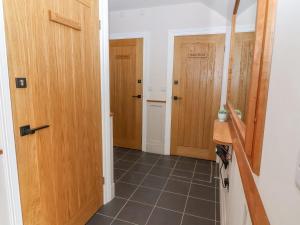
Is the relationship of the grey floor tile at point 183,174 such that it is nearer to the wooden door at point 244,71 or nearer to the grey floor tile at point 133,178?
the grey floor tile at point 133,178

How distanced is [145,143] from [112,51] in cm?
180

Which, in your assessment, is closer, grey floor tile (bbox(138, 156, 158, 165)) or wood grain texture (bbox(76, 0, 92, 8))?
wood grain texture (bbox(76, 0, 92, 8))

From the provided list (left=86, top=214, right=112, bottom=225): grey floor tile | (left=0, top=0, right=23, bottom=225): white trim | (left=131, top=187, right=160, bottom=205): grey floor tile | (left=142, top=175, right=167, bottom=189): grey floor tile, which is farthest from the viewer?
(left=142, top=175, right=167, bottom=189): grey floor tile

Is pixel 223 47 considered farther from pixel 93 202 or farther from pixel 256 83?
pixel 93 202

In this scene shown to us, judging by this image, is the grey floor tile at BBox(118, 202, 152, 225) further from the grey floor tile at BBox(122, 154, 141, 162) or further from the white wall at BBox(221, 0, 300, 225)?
the white wall at BBox(221, 0, 300, 225)

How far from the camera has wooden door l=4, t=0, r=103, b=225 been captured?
1.17m

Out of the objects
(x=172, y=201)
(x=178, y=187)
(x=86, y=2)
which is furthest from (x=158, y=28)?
(x=172, y=201)

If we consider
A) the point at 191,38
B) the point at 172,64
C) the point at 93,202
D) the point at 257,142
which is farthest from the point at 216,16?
the point at 93,202

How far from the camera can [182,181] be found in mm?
2670

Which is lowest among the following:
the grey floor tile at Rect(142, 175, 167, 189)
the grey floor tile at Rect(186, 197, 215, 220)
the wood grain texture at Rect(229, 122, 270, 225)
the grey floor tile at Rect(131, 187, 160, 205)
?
the grey floor tile at Rect(186, 197, 215, 220)

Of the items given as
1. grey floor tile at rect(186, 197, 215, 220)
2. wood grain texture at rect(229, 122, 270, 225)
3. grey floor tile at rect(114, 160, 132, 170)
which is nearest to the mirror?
wood grain texture at rect(229, 122, 270, 225)

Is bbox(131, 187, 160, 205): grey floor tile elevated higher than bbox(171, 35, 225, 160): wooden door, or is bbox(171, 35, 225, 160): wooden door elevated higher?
bbox(171, 35, 225, 160): wooden door

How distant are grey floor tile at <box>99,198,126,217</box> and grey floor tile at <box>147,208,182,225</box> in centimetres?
37

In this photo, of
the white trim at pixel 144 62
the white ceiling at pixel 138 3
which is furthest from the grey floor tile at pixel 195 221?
the white ceiling at pixel 138 3
